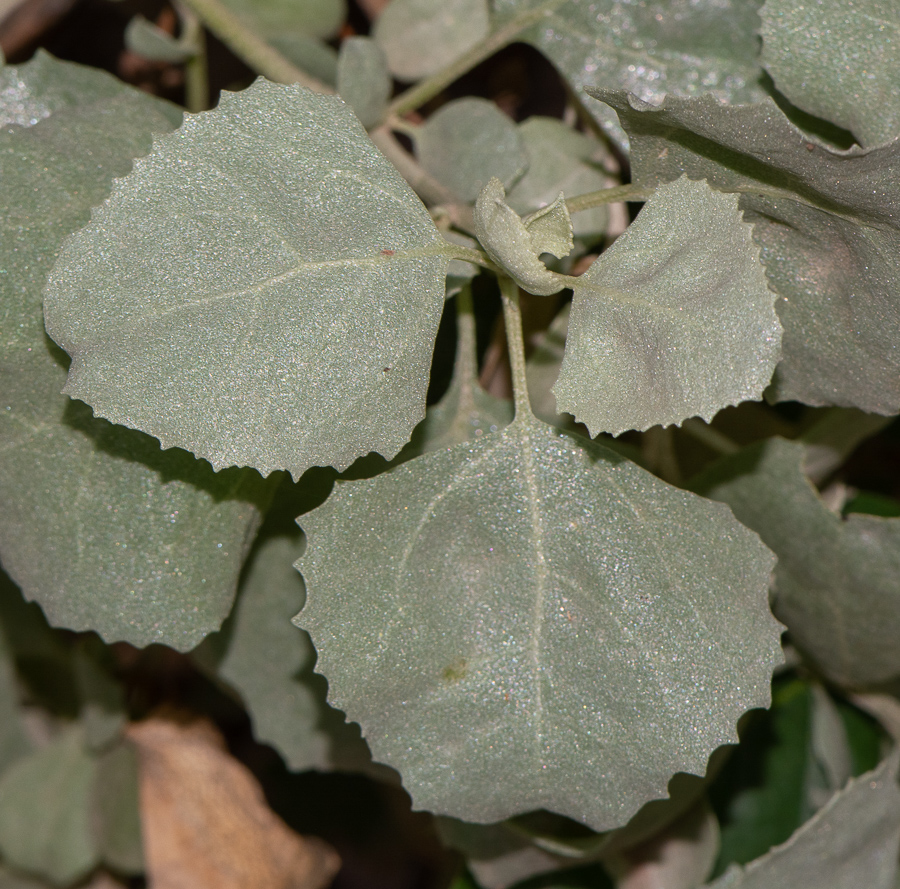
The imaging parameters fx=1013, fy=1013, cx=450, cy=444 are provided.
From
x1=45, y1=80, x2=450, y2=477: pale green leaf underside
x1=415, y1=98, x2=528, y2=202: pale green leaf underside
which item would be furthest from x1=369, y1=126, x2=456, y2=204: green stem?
x1=45, y1=80, x2=450, y2=477: pale green leaf underside

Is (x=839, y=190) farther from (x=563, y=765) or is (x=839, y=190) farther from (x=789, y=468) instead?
(x=563, y=765)

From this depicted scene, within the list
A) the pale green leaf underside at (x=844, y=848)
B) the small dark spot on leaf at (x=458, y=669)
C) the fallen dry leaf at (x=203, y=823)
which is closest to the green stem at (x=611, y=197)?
the small dark spot on leaf at (x=458, y=669)

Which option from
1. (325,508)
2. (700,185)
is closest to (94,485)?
(325,508)

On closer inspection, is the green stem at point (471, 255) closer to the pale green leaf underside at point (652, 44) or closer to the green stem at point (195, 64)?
the pale green leaf underside at point (652, 44)

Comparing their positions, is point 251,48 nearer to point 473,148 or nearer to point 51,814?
point 473,148

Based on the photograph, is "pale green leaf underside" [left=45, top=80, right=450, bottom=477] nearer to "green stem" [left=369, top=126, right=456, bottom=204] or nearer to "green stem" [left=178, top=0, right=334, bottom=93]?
"green stem" [left=369, top=126, right=456, bottom=204]
